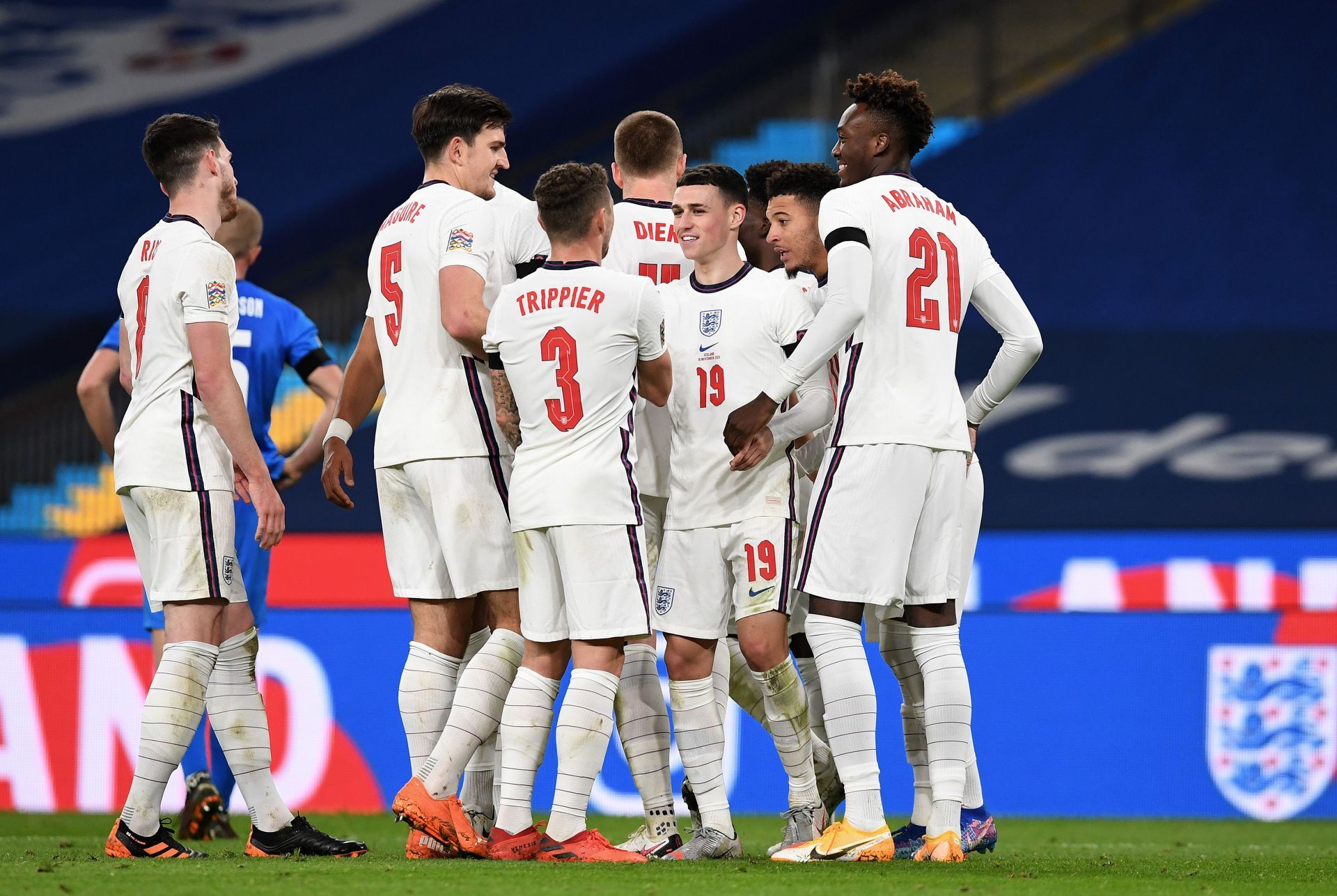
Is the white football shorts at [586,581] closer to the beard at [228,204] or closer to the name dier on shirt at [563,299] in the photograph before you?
the name dier on shirt at [563,299]

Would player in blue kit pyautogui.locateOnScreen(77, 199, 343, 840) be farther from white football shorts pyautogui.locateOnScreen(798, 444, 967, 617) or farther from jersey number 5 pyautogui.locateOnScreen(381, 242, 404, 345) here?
white football shorts pyautogui.locateOnScreen(798, 444, 967, 617)

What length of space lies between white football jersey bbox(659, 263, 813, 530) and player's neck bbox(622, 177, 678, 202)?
0.65 meters

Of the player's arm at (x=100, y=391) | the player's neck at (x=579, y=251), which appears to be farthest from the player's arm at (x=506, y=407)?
the player's arm at (x=100, y=391)

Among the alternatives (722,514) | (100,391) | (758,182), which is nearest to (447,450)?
(722,514)

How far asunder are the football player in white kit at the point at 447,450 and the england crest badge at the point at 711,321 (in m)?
0.67

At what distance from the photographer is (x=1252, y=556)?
32.3 ft

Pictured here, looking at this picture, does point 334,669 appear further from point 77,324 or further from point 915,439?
point 77,324

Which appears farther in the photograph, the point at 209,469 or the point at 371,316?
the point at 371,316

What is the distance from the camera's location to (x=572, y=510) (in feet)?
14.7

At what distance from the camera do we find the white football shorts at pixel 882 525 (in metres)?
4.50

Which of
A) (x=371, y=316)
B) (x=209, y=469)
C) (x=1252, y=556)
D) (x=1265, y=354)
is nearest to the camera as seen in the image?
(x=209, y=469)

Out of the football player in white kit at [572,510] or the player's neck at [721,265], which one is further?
the player's neck at [721,265]

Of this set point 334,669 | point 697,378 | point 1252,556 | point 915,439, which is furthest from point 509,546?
point 1252,556

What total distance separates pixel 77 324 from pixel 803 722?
10.1 meters
